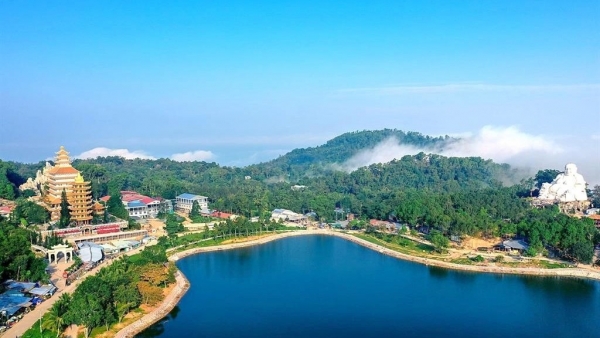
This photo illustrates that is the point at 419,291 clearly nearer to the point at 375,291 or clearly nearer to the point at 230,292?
the point at 375,291

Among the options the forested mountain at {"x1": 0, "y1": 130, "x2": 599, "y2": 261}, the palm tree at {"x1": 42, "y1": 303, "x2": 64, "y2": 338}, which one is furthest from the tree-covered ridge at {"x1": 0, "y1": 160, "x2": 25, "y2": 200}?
the palm tree at {"x1": 42, "y1": 303, "x2": 64, "y2": 338}

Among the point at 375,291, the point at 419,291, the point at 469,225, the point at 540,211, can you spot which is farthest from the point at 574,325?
the point at 540,211

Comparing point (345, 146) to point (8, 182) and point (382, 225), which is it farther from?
point (8, 182)

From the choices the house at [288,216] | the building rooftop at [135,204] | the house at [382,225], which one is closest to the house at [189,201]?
the building rooftop at [135,204]

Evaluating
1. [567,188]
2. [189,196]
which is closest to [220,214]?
[189,196]

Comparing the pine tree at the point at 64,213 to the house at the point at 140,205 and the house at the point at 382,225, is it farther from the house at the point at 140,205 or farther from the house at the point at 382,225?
the house at the point at 382,225

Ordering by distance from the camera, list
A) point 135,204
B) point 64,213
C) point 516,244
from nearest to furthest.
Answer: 1. point 516,244
2. point 64,213
3. point 135,204
